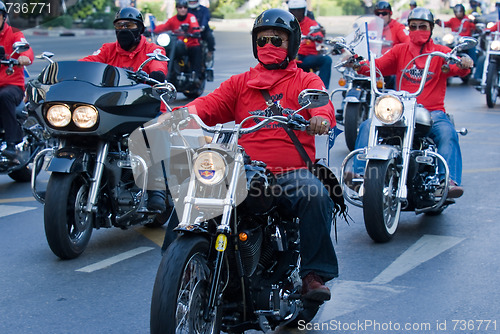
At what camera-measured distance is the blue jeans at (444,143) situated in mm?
6875

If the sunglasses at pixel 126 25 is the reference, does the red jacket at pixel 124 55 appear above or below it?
below

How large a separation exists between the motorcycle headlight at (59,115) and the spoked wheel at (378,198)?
2277 mm

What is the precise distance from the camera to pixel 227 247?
389cm

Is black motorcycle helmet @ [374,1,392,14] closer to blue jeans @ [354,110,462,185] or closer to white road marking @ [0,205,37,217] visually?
blue jeans @ [354,110,462,185]

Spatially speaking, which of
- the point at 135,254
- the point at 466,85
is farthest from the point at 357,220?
the point at 466,85

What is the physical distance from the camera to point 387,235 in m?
6.39

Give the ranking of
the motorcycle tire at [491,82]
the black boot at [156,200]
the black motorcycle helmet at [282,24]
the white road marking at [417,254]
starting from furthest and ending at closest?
the motorcycle tire at [491,82] < the black boot at [156,200] < the white road marking at [417,254] < the black motorcycle helmet at [282,24]

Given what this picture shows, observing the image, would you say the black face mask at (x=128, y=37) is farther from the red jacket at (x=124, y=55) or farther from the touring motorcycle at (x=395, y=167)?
the touring motorcycle at (x=395, y=167)

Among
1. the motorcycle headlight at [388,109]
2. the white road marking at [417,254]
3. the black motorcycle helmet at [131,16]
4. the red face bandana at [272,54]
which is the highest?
the red face bandana at [272,54]

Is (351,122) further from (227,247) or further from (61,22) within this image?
(61,22)

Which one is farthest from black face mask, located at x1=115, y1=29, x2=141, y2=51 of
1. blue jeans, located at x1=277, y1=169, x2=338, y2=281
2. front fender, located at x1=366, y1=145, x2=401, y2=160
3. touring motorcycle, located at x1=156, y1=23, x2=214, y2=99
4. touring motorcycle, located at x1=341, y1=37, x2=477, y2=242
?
touring motorcycle, located at x1=156, y1=23, x2=214, y2=99

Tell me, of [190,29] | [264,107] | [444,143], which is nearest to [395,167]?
[444,143]

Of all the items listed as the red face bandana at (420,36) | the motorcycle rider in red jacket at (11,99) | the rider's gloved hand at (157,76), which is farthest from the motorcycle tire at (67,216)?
the red face bandana at (420,36)

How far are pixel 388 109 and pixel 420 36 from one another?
142cm
